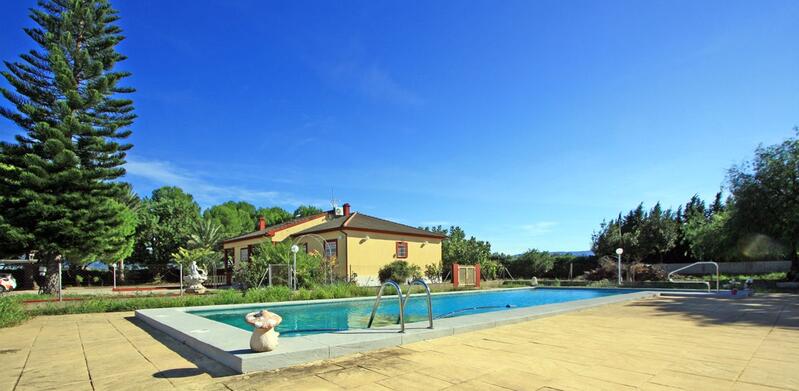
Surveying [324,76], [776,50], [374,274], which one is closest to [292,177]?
[374,274]

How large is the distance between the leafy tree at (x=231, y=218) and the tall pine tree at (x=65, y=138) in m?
26.4

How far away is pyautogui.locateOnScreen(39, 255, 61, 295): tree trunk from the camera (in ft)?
54.9

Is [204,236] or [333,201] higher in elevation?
[333,201]

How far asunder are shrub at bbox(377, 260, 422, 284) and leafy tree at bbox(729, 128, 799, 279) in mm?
14532

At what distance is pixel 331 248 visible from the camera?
2341 centimetres

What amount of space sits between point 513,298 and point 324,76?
11.4m

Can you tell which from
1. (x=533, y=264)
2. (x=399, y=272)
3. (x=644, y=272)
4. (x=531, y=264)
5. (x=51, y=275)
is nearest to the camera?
(x=51, y=275)

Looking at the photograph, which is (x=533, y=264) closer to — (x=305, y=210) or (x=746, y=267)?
(x=746, y=267)

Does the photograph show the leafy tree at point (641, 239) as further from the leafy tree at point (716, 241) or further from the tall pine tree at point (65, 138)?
the tall pine tree at point (65, 138)

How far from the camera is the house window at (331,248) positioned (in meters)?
23.0

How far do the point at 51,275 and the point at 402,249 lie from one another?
51.1 feet

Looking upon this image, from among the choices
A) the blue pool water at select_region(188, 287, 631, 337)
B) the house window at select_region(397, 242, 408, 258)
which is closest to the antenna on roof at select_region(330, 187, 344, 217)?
the house window at select_region(397, 242, 408, 258)

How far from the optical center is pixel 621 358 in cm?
506

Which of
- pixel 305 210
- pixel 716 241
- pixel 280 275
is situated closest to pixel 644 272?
pixel 716 241
